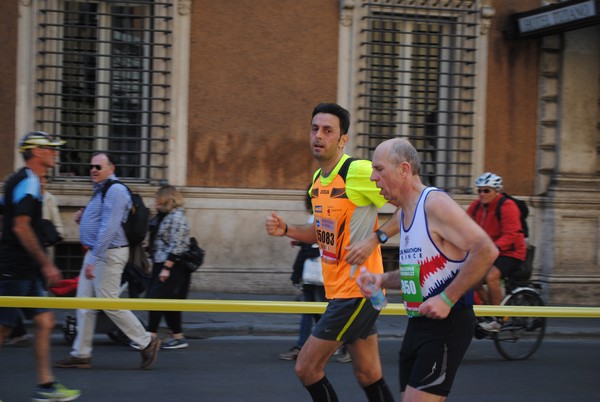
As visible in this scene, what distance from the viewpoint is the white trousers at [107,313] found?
7480 millimetres

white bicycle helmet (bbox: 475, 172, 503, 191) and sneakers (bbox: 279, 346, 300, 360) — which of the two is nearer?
sneakers (bbox: 279, 346, 300, 360)

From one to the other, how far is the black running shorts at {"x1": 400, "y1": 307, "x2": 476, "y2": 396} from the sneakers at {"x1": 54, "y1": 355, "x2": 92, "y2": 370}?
166 inches

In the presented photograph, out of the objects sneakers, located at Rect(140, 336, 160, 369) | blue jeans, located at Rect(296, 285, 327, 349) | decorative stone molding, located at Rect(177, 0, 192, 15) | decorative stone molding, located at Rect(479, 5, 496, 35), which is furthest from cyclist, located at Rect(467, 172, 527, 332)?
decorative stone molding, located at Rect(177, 0, 192, 15)

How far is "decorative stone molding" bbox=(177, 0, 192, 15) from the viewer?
474 inches

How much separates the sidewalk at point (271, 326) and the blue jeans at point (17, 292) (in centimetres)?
338

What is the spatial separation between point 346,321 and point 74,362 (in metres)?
3.50

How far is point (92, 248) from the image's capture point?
7.65 meters

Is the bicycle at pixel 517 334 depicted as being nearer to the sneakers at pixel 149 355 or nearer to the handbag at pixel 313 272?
the handbag at pixel 313 272

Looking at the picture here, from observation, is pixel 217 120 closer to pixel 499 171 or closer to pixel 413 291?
pixel 499 171

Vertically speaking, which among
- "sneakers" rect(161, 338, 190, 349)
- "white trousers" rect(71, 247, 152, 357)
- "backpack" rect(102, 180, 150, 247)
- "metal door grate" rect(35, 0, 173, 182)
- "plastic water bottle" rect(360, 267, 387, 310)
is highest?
"metal door grate" rect(35, 0, 173, 182)

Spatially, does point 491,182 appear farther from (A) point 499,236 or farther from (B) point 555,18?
(B) point 555,18

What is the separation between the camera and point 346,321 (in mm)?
4824

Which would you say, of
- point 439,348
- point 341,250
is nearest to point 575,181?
point 341,250

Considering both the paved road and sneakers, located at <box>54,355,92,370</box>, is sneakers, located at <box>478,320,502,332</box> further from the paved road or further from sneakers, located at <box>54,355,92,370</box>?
sneakers, located at <box>54,355,92,370</box>
